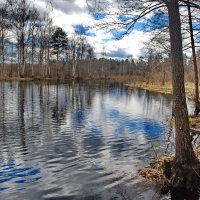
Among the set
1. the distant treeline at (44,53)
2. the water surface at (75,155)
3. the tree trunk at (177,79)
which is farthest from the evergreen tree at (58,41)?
the tree trunk at (177,79)

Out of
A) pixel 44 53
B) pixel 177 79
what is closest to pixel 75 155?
pixel 177 79

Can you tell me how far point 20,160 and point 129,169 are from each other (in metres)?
3.58

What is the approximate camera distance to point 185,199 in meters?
8.38

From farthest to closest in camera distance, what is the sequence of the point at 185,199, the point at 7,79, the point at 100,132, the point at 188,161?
the point at 7,79
the point at 100,132
the point at 188,161
the point at 185,199


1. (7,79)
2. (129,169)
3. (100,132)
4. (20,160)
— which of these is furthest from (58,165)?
(7,79)

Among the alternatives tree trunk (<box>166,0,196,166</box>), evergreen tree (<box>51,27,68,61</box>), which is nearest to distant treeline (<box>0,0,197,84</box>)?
evergreen tree (<box>51,27,68,61</box>)

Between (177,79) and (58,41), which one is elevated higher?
(58,41)

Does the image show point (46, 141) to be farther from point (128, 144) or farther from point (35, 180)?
point (35, 180)

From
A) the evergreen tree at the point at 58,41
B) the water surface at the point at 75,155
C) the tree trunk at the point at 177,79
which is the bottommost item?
the water surface at the point at 75,155

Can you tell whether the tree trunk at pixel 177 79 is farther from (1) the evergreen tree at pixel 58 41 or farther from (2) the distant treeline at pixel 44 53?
(1) the evergreen tree at pixel 58 41

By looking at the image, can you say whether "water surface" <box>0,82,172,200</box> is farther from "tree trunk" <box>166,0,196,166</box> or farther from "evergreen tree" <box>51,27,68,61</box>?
"evergreen tree" <box>51,27,68,61</box>

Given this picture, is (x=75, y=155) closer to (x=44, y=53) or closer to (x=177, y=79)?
(x=177, y=79)

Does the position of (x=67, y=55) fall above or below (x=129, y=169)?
above

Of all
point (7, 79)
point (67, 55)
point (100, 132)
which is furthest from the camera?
point (67, 55)
